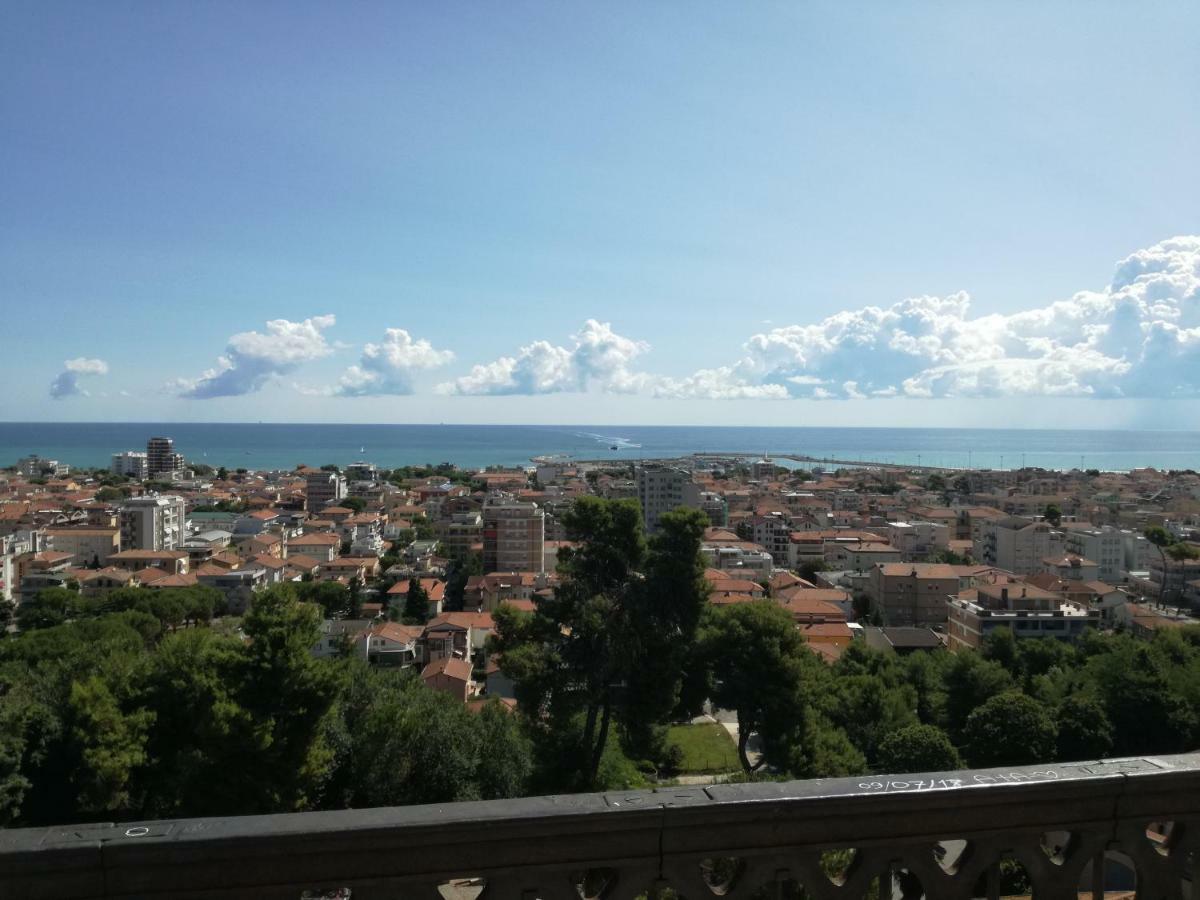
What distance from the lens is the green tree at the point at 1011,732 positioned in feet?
43.0

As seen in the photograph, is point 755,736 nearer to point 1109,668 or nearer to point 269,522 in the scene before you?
point 1109,668

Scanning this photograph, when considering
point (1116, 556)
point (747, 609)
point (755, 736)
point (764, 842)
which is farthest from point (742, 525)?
point (764, 842)

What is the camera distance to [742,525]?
44.7 m

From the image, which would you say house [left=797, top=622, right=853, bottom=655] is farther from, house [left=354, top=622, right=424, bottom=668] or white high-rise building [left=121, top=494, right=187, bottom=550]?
white high-rise building [left=121, top=494, right=187, bottom=550]

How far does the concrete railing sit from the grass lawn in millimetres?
12571

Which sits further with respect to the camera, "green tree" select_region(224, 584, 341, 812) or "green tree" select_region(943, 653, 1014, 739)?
"green tree" select_region(943, 653, 1014, 739)

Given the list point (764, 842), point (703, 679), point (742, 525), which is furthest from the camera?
point (742, 525)

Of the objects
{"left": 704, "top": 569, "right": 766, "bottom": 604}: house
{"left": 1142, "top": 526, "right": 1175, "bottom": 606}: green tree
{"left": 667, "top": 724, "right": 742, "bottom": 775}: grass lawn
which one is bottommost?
{"left": 667, "top": 724, "right": 742, "bottom": 775}: grass lawn

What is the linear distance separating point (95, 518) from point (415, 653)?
26802mm

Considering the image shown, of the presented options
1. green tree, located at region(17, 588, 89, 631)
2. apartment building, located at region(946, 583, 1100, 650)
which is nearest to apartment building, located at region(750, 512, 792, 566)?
apartment building, located at region(946, 583, 1100, 650)

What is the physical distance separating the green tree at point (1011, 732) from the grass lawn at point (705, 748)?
4.09 m

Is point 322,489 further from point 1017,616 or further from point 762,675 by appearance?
point 762,675

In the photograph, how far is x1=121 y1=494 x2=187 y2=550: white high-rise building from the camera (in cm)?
3697

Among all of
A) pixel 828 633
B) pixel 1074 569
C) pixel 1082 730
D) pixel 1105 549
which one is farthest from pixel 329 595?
pixel 1105 549
